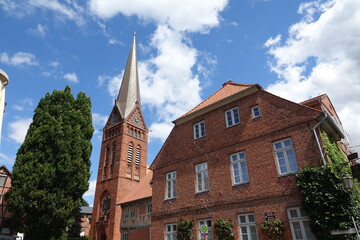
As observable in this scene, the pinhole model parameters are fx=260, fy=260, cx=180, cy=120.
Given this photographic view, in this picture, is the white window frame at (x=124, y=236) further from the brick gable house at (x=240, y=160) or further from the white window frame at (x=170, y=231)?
the white window frame at (x=170, y=231)

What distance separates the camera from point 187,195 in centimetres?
1514

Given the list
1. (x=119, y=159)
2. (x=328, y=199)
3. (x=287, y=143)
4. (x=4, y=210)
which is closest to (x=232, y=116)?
(x=287, y=143)

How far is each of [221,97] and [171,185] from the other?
6374 millimetres

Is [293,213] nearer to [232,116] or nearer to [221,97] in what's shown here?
[232,116]

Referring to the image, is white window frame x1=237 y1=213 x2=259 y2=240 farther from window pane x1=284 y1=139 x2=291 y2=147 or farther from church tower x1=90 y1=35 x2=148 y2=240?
church tower x1=90 y1=35 x2=148 y2=240

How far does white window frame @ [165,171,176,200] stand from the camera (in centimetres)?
1623

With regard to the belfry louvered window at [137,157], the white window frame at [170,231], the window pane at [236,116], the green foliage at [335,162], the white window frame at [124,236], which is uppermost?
the belfry louvered window at [137,157]

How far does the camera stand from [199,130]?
53.6ft

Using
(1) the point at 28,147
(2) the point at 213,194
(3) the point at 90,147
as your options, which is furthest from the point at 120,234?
(2) the point at 213,194

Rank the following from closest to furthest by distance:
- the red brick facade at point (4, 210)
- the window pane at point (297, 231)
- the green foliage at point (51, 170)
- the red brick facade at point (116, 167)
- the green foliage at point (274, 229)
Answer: the window pane at point (297, 231) → the green foliage at point (274, 229) → the green foliage at point (51, 170) → the red brick facade at point (4, 210) → the red brick facade at point (116, 167)

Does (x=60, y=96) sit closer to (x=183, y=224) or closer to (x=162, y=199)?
(x=162, y=199)

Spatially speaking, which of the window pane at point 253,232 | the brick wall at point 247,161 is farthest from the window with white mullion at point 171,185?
the window pane at point 253,232

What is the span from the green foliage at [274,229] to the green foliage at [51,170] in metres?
12.1

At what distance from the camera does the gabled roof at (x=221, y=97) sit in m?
14.5
